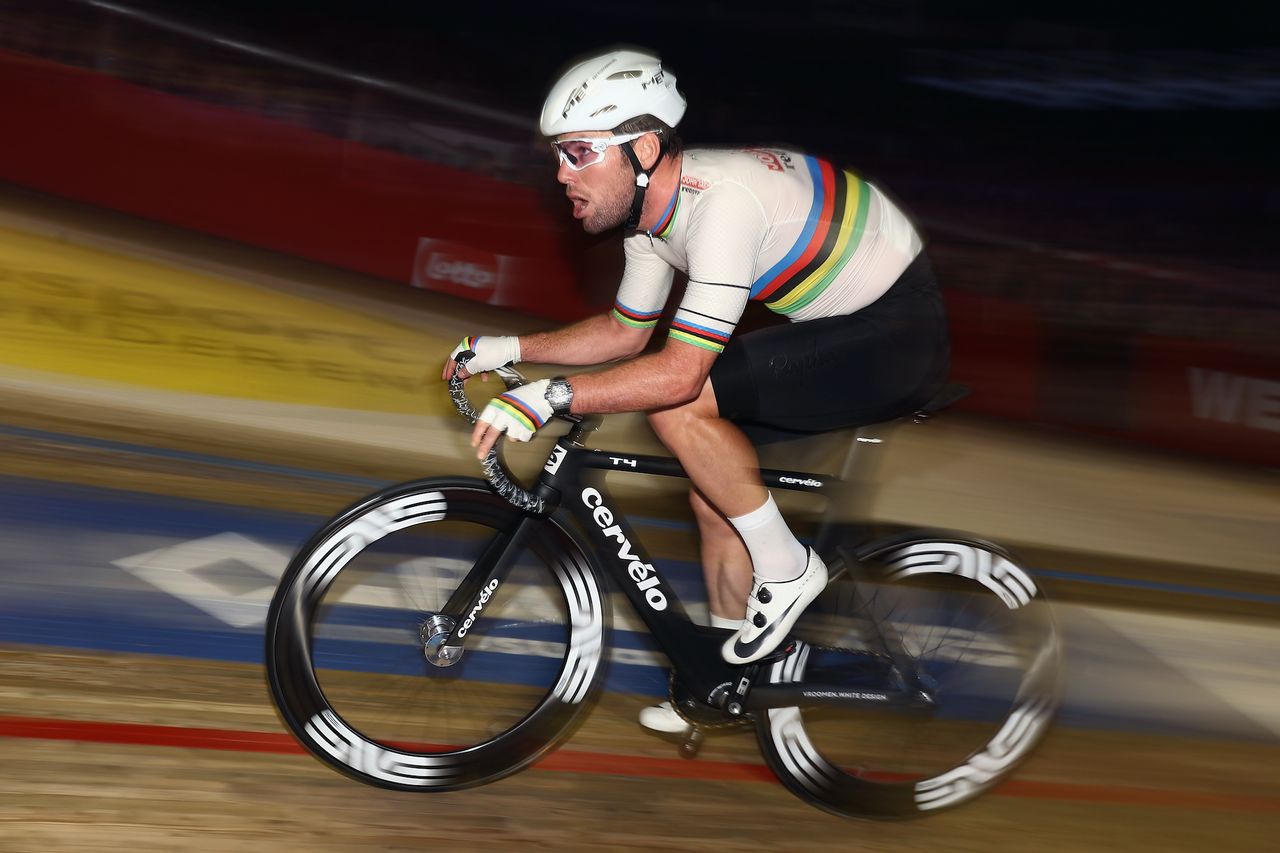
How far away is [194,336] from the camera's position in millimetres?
4926

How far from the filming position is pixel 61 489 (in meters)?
3.60

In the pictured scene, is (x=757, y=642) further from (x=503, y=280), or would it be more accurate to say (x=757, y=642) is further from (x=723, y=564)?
(x=503, y=280)

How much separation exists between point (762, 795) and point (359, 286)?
13.1ft

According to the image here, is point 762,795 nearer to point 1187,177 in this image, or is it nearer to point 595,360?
point 595,360

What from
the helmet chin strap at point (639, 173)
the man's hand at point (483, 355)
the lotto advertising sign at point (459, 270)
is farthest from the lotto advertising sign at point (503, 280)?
the helmet chin strap at point (639, 173)

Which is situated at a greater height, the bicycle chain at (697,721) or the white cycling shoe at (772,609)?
the white cycling shoe at (772,609)

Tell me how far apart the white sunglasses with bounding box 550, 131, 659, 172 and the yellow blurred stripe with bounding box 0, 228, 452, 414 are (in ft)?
8.60

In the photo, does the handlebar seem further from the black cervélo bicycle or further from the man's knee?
the man's knee

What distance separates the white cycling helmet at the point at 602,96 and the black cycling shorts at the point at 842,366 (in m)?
0.51

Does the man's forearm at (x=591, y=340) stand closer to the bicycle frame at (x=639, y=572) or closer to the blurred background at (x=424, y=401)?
the bicycle frame at (x=639, y=572)

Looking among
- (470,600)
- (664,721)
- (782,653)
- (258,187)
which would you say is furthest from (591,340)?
(258,187)

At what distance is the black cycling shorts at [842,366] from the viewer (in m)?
2.39

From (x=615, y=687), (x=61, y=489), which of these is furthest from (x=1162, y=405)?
(x=61, y=489)

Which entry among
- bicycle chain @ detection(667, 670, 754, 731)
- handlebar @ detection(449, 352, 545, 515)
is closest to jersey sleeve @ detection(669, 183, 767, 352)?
handlebar @ detection(449, 352, 545, 515)
